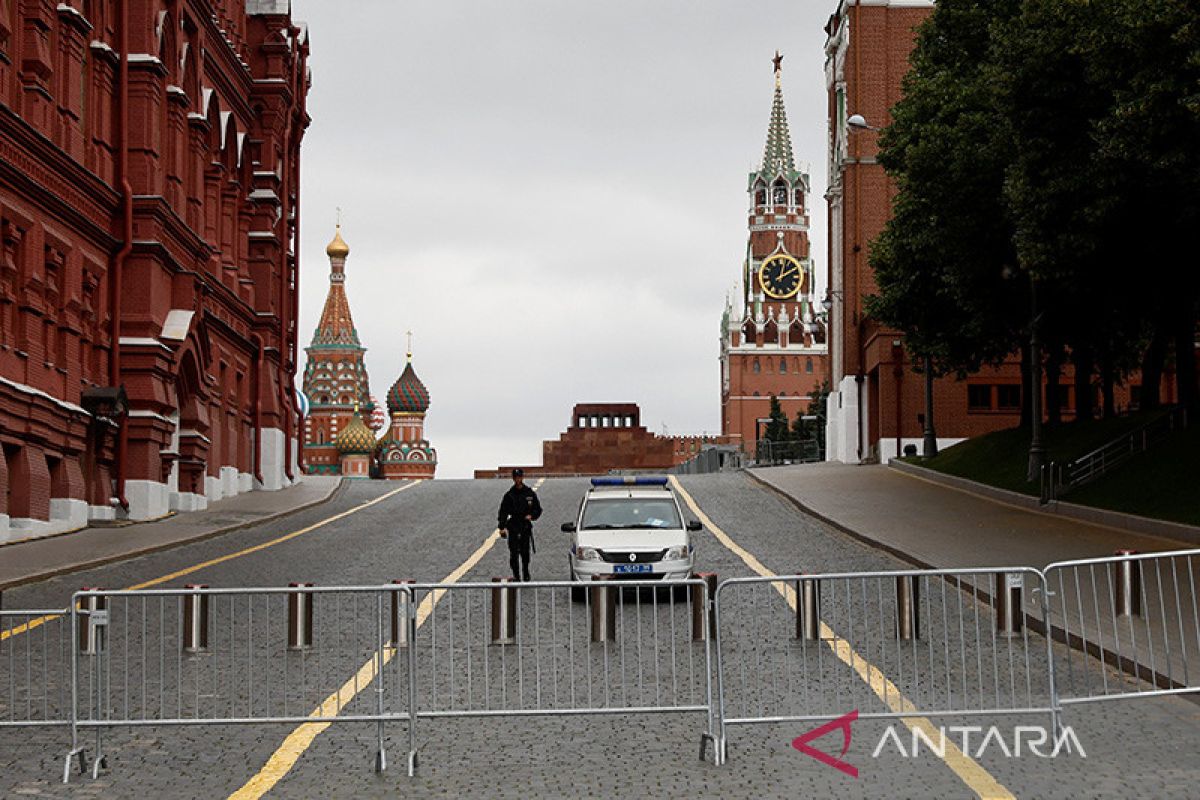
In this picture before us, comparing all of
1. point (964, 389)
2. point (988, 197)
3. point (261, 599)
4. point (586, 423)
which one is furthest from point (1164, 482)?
point (586, 423)

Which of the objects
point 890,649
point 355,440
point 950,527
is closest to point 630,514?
point 890,649

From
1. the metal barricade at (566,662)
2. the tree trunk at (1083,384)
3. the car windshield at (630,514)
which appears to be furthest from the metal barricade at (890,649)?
the tree trunk at (1083,384)

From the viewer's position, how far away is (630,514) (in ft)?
72.8

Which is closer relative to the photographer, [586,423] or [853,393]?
[853,393]

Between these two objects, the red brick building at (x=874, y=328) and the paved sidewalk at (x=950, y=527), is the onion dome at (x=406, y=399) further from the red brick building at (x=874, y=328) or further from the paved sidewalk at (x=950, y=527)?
the paved sidewalk at (x=950, y=527)

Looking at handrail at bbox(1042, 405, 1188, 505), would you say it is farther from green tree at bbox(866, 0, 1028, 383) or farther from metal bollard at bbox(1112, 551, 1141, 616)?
metal bollard at bbox(1112, 551, 1141, 616)

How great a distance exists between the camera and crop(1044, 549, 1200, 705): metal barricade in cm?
1216

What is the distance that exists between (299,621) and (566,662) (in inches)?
125

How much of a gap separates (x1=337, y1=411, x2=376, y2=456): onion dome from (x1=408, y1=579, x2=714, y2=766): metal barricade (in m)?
168

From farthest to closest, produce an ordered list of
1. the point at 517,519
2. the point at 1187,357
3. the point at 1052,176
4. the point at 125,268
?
1. the point at 1187,357
2. the point at 125,268
3. the point at 1052,176
4. the point at 517,519

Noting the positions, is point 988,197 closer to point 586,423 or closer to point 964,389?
point 964,389

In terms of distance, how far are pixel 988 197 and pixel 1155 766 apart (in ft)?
85.0

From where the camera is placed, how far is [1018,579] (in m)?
11.8

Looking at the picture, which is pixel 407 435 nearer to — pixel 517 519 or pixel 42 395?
pixel 42 395
